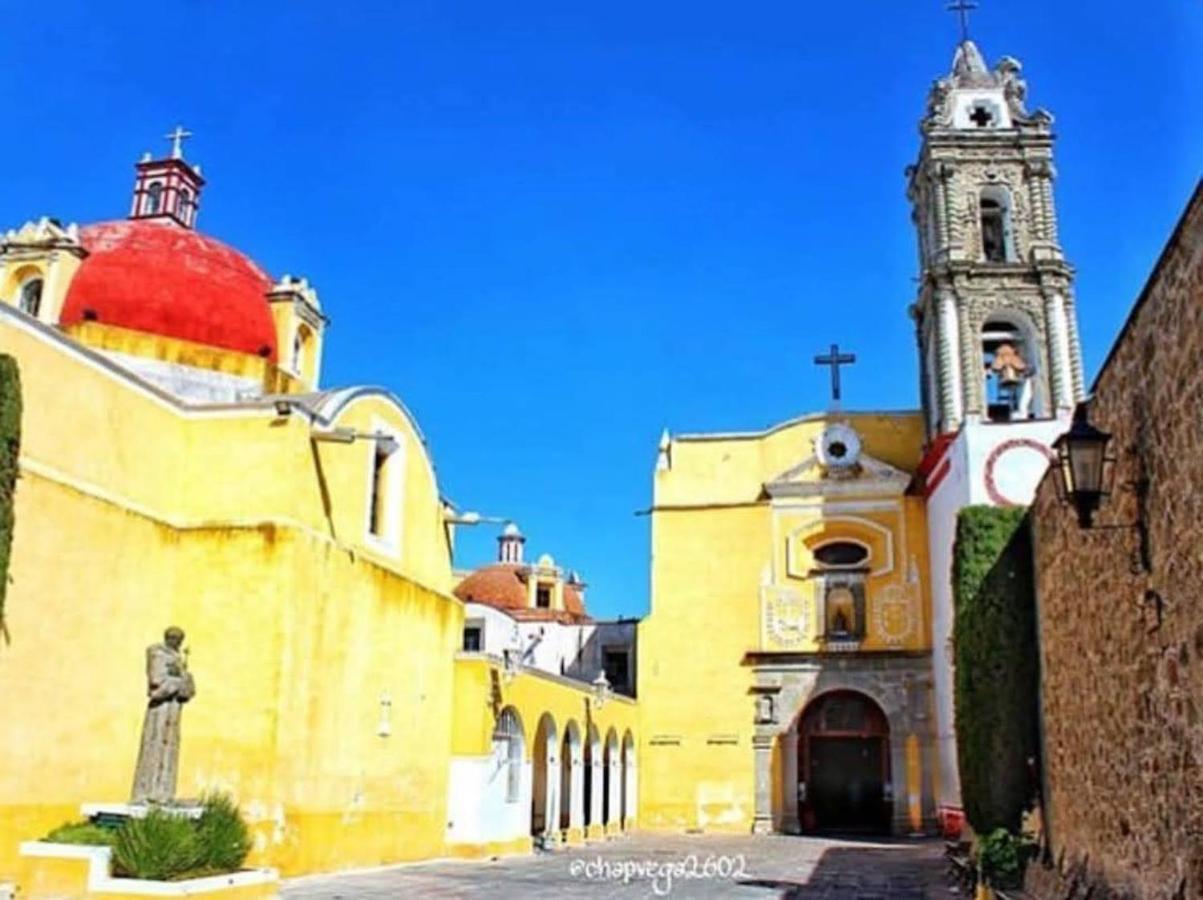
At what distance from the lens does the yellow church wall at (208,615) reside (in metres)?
11.4

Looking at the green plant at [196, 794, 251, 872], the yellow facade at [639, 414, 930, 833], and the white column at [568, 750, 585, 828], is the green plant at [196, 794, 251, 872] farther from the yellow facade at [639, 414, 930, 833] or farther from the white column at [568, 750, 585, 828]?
the yellow facade at [639, 414, 930, 833]

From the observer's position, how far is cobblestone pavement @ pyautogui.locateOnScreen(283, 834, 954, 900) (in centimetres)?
1234

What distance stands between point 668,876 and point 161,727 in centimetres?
749

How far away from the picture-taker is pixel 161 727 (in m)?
9.87

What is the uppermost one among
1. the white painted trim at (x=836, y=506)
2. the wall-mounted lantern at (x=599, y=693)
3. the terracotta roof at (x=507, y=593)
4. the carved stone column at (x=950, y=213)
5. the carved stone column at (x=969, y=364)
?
the carved stone column at (x=950, y=213)

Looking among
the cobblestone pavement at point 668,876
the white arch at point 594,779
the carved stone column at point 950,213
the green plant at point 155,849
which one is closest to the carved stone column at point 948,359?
the carved stone column at point 950,213

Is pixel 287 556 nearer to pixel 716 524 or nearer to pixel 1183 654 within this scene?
pixel 1183 654

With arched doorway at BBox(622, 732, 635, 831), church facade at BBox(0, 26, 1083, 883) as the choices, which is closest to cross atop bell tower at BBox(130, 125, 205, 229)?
church facade at BBox(0, 26, 1083, 883)

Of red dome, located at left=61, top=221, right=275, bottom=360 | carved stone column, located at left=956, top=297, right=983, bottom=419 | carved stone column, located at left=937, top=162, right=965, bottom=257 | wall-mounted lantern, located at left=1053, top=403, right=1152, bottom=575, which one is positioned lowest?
wall-mounted lantern, located at left=1053, top=403, right=1152, bottom=575

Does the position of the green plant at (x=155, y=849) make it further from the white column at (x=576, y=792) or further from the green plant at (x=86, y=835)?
the white column at (x=576, y=792)

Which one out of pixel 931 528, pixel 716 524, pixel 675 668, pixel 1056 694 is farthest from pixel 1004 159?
pixel 1056 694

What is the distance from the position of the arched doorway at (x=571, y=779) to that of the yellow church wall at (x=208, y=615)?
21.6ft

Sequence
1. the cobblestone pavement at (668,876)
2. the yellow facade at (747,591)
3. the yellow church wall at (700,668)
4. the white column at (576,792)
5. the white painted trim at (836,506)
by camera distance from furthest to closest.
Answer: the white painted trim at (836,506), the yellow facade at (747,591), the yellow church wall at (700,668), the white column at (576,792), the cobblestone pavement at (668,876)

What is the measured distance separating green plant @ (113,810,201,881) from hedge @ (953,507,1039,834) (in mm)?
7389
